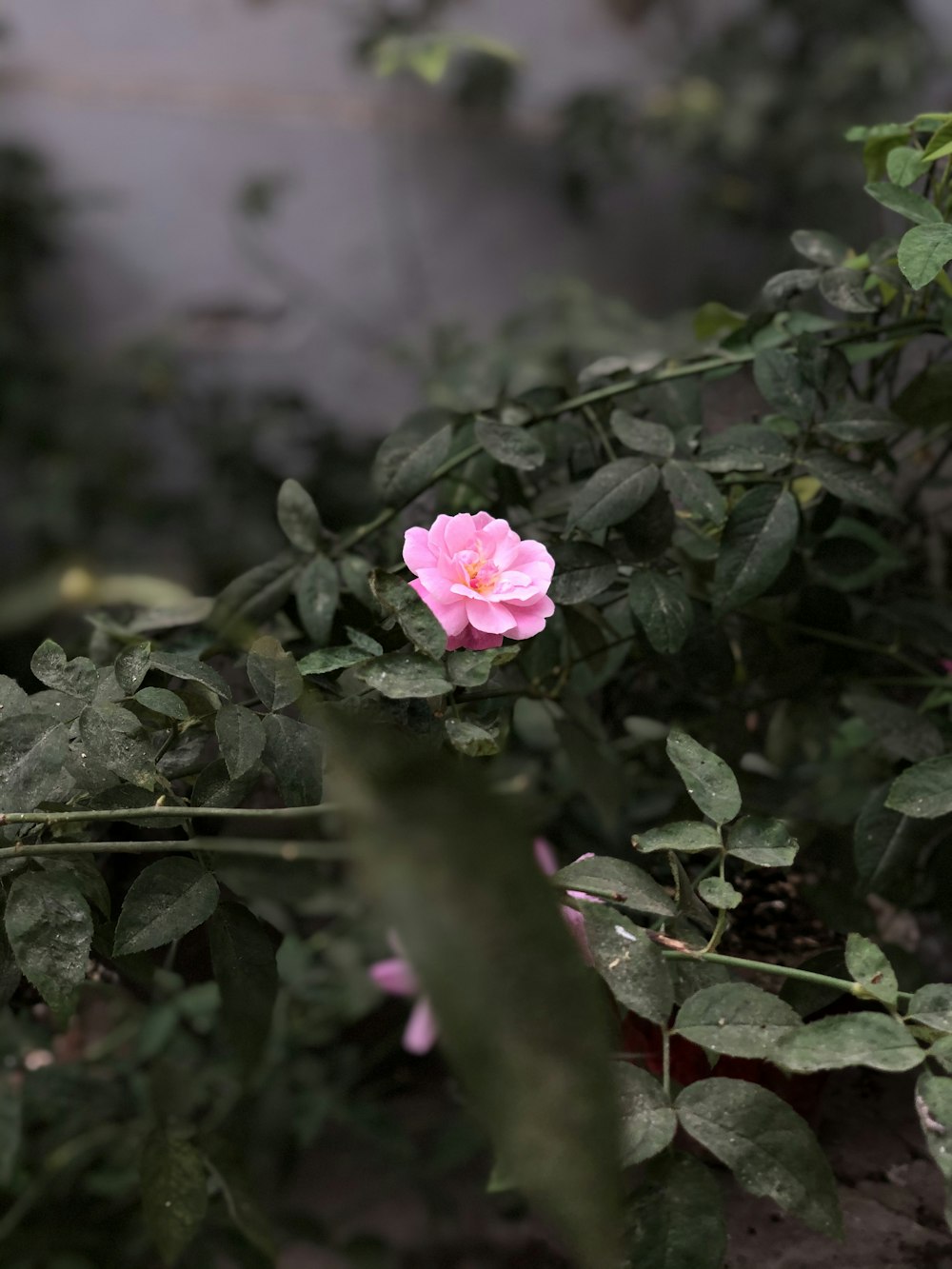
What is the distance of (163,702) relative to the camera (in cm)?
49

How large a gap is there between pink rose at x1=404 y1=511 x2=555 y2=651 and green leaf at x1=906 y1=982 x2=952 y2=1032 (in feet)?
0.75

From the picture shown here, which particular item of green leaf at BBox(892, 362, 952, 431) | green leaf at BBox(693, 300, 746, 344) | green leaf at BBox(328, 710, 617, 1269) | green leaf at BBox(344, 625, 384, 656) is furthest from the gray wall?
green leaf at BBox(328, 710, 617, 1269)

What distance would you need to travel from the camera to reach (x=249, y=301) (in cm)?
228

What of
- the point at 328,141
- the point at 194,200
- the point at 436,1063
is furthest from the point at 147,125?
the point at 436,1063

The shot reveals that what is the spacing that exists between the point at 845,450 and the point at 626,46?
76.5 inches

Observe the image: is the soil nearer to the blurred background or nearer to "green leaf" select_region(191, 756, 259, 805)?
"green leaf" select_region(191, 756, 259, 805)

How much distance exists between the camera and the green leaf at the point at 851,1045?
41 cm

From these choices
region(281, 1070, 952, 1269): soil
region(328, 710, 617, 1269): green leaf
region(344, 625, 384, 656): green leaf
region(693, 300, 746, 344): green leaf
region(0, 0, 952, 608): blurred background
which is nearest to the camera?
region(328, 710, 617, 1269): green leaf

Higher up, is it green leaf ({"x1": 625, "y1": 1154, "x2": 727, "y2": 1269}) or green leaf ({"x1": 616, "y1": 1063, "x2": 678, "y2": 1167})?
green leaf ({"x1": 616, "y1": 1063, "x2": 678, "y2": 1167})

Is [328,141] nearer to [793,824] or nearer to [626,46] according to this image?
[626,46]

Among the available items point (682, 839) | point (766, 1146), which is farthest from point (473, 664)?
point (766, 1146)

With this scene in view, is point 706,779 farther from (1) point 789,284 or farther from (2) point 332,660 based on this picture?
(1) point 789,284

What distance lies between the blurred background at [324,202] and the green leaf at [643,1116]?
161cm

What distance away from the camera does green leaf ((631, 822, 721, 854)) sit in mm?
479
